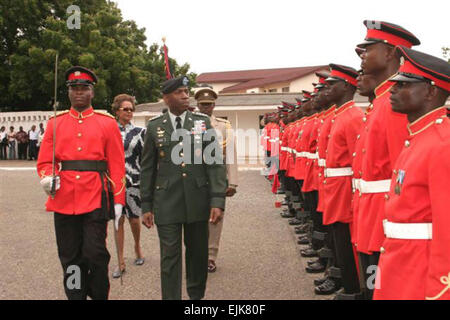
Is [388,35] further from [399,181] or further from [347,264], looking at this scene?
[347,264]

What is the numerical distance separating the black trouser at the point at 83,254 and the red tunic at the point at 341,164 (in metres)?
2.11

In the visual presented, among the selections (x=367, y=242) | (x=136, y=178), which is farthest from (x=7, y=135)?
(x=367, y=242)

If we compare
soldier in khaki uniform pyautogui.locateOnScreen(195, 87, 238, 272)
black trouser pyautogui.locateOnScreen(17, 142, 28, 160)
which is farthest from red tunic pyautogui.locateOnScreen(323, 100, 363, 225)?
black trouser pyautogui.locateOnScreen(17, 142, 28, 160)

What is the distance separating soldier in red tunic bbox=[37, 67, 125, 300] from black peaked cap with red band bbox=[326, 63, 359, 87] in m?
2.36

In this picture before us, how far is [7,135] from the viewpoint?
1126 inches

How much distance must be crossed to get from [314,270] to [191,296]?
189cm

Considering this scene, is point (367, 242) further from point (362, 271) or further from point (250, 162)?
point (250, 162)

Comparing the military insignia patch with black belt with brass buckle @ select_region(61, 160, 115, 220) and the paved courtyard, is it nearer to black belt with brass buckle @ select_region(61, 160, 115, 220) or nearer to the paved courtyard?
the paved courtyard

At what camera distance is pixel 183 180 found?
4.73 metres

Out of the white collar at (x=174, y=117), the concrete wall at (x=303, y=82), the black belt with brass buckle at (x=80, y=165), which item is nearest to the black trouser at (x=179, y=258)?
the black belt with brass buckle at (x=80, y=165)

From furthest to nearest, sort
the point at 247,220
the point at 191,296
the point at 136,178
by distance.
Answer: the point at 247,220, the point at 136,178, the point at 191,296

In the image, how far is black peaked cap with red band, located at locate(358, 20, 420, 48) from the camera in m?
3.77

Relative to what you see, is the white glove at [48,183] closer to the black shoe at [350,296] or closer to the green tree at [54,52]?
the black shoe at [350,296]

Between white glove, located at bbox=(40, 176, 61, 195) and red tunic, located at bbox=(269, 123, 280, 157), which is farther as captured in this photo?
red tunic, located at bbox=(269, 123, 280, 157)
